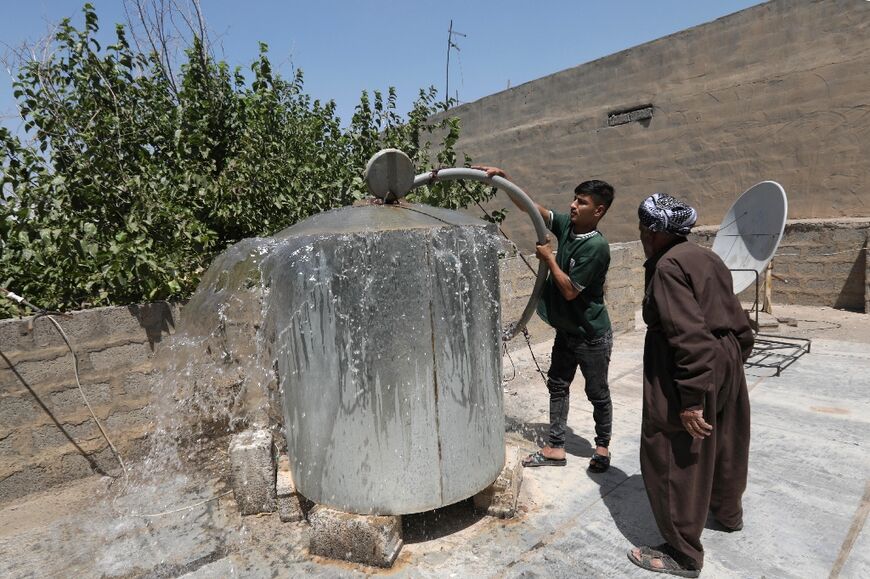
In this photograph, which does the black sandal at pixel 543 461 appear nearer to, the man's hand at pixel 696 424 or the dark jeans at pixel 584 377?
the dark jeans at pixel 584 377

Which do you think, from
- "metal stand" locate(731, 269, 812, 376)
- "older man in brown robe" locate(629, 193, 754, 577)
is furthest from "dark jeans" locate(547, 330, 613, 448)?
"metal stand" locate(731, 269, 812, 376)

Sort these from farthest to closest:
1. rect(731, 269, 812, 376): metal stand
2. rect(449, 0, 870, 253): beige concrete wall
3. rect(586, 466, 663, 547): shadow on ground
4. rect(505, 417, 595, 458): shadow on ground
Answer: rect(449, 0, 870, 253): beige concrete wall
rect(731, 269, 812, 376): metal stand
rect(505, 417, 595, 458): shadow on ground
rect(586, 466, 663, 547): shadow on ground

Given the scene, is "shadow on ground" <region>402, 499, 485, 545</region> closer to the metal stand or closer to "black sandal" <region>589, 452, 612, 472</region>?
"black sandal" <region>589, 452, 612, 472</region>

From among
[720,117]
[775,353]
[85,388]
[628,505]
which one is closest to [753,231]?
[775,353]

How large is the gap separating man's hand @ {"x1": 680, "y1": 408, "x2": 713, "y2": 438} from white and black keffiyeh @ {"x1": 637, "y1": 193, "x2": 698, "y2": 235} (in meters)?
0.73

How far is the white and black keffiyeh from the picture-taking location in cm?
226

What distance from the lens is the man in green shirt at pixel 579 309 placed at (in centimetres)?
289

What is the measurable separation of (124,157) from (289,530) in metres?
3.25

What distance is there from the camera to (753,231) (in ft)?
20.0

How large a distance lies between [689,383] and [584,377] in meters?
1.07

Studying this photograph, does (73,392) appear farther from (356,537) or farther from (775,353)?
(775,353)

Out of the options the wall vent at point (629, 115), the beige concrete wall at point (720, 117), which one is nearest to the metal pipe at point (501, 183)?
the beige concrete wall at point (720, 117)

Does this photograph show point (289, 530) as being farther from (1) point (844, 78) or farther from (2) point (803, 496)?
(1) point (844, 78)

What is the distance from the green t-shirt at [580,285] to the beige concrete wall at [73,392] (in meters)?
2.52
